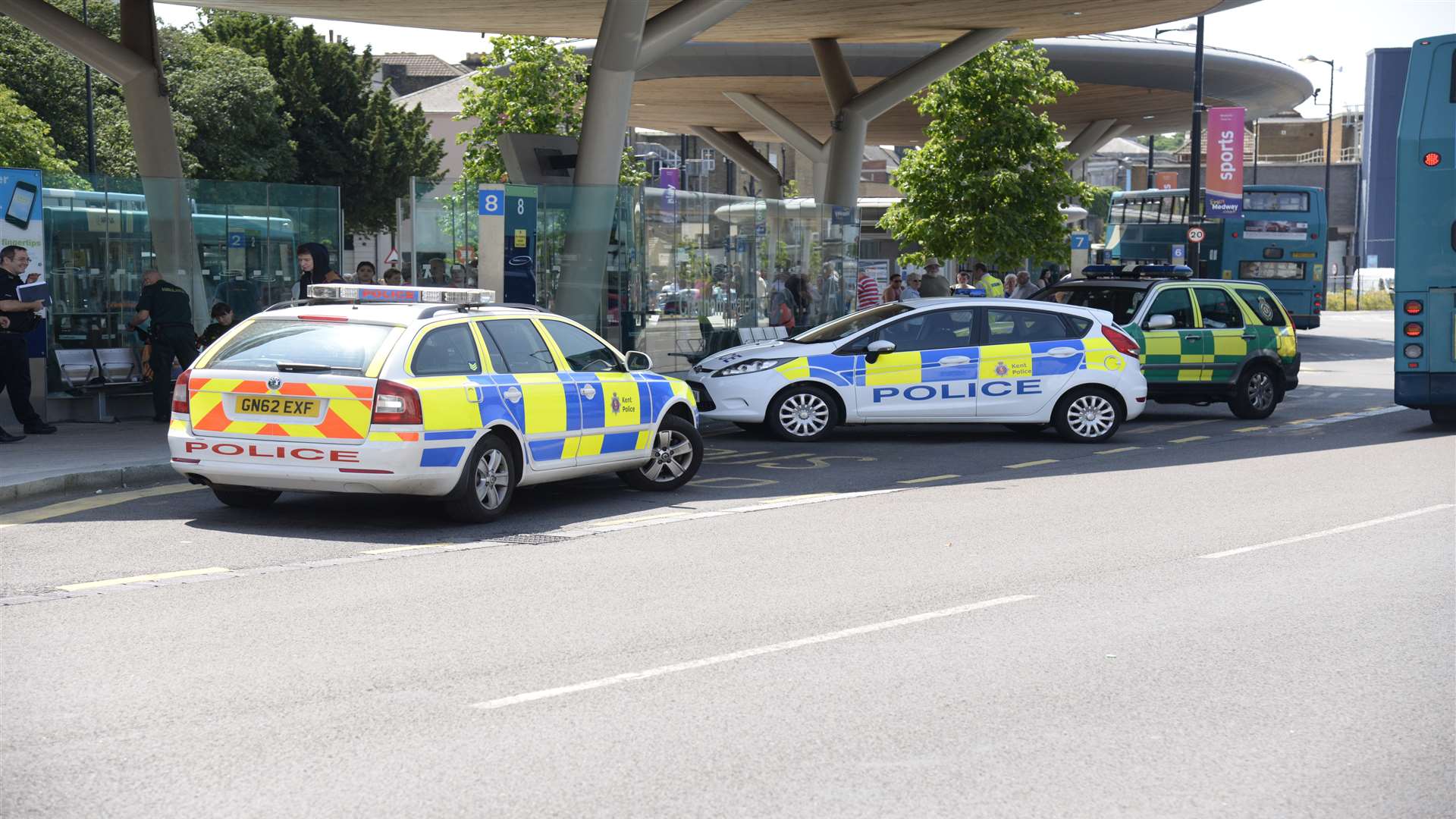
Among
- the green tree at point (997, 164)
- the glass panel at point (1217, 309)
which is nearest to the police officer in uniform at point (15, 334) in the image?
the glass panel at point (1217, 309)

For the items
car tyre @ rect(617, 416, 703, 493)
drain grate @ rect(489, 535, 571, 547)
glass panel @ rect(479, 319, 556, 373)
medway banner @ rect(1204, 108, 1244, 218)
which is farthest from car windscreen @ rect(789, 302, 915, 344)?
medway banner @ rect(1204, 108, 1244, 218)

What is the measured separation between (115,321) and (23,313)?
283 cm

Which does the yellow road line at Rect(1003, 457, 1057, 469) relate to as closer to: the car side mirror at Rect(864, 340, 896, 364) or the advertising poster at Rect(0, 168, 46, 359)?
the car side mirror at Rect(864, 340, 896, 364)

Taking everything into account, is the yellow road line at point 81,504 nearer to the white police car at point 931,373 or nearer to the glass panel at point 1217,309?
the white police car at point 931,373

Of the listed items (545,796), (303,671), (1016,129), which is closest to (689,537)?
(303,671)

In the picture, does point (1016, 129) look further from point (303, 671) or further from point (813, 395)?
point (303, 671)

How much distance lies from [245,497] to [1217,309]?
13.0 m

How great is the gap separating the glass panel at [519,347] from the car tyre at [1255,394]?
1126 centimetres

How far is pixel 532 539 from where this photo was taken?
999 centimetres

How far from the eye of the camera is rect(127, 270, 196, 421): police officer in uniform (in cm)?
1593

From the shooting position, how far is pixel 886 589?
8336 millimetres

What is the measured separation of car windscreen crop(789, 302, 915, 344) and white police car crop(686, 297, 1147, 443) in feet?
0.11

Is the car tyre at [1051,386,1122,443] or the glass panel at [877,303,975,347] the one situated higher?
the glass panel at [877,303,975,347]

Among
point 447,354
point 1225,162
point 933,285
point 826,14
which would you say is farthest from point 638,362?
point 1225,162
